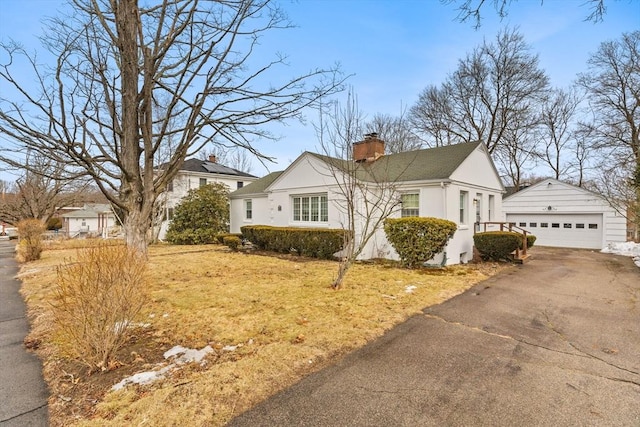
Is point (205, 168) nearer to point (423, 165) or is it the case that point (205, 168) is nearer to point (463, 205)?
point (423, 165)

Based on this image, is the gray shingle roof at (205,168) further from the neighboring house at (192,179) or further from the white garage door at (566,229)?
the white garage door at (566,229)

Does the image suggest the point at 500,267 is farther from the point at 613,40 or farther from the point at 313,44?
the point at 613,40

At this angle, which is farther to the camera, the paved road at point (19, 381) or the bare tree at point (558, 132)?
the bare tree at point (558, 132)

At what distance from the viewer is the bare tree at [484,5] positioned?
421 centimetres

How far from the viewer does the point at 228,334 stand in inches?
177

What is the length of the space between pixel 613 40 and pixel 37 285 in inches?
1279

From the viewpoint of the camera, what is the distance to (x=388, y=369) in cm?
352

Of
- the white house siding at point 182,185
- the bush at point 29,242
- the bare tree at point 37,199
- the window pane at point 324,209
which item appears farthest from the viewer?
the white house siding at point 182,185

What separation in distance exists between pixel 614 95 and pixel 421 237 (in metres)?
21.7

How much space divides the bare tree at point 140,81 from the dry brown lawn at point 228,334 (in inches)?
115

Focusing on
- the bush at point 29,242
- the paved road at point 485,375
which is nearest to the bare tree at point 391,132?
the paved road at point 485,375

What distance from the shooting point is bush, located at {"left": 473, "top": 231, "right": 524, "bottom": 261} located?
424 inches

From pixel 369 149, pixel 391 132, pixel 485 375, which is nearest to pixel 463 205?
pixel 369 149

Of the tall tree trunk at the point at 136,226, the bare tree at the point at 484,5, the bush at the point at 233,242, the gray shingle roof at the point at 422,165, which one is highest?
the bare tree at the point at 484,5
